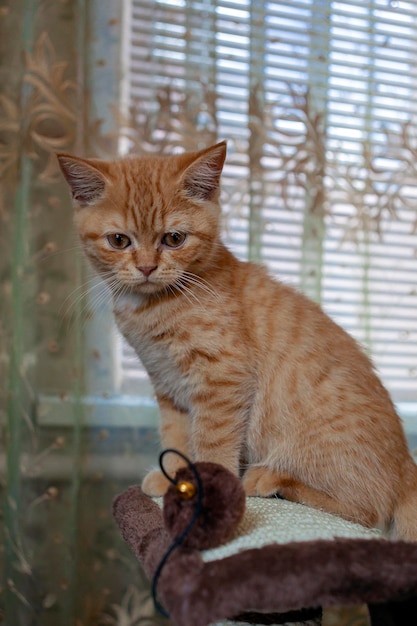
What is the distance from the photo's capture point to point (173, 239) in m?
1.04

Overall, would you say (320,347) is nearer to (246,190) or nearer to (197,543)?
(197,543)

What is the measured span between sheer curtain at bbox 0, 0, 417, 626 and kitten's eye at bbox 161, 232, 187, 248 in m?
0.56

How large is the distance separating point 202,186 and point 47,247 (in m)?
0.70

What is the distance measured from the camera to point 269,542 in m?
0.73

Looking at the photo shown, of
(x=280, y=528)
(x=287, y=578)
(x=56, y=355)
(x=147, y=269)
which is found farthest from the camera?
(x=56, y=355)

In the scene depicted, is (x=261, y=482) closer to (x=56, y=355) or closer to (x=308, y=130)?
(x=56, y=355)

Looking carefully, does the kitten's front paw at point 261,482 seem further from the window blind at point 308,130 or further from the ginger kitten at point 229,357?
the window blind at point 308,130

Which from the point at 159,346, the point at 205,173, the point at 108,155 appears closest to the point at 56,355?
the point at 108,155

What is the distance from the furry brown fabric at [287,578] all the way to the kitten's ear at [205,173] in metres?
0.62

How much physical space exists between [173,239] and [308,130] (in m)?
0.85

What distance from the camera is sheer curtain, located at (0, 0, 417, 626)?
1602mm

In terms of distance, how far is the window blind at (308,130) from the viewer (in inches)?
65.4

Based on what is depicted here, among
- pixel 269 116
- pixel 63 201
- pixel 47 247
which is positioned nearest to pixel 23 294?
pixel 47 247

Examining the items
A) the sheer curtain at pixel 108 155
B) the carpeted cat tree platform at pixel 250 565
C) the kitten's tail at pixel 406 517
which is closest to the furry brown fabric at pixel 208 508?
the carpeted cat tree platform at pixel 250 565
